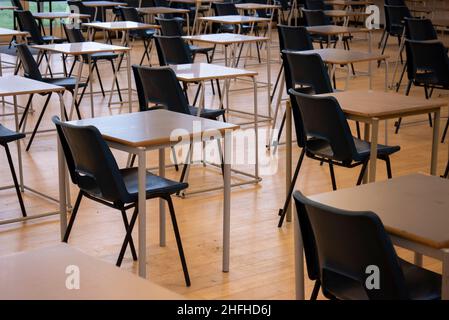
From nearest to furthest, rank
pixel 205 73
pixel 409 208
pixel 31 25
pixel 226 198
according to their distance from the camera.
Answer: pixel 409 208, pixel 226 198, pixel 205 73, pixel 31 25

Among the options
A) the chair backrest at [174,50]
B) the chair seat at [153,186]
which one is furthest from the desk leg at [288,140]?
the chair backrest at [174,50]

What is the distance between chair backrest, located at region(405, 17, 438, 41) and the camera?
9211mm

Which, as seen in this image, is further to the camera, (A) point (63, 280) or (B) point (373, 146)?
(B) point (373, 146)

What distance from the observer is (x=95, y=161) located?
147 inches

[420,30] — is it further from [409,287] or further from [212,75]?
[409,287]

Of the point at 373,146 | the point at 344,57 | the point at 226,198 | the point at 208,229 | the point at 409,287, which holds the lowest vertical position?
the point at 208,229

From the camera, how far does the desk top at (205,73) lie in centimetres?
558

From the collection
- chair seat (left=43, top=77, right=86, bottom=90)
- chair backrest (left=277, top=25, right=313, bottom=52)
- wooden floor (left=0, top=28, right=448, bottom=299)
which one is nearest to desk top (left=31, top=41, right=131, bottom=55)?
chair seat (left=43, top=77, right=86, bottom=90)

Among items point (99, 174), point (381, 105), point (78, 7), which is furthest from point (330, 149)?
point (78, 7)

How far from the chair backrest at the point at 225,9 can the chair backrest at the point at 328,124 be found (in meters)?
7.28

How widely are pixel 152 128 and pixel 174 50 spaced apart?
3.25 meters

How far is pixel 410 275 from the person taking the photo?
2.92 metres

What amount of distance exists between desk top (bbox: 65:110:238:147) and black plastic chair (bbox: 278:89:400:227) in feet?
1.62

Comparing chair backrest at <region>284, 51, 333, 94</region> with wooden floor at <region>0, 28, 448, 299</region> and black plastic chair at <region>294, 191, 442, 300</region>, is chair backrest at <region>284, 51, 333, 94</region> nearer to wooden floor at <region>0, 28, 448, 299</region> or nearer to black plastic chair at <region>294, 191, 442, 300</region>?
wooden floor at <region>0, 28, 448, 299</region>
